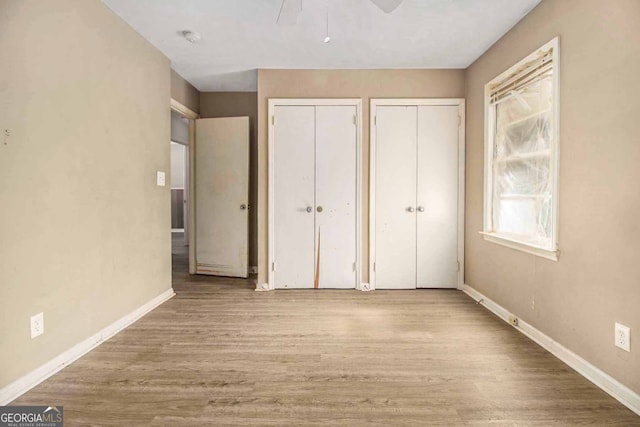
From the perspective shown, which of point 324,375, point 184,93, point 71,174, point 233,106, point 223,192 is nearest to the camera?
point 324,375

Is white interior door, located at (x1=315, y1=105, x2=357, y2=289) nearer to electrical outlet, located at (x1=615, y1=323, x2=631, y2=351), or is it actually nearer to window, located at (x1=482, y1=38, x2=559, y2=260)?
window, located at (x1=482, y1=38, x2=559, y2=260)

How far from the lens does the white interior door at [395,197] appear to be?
134 inches

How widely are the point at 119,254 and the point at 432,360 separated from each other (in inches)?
91.7

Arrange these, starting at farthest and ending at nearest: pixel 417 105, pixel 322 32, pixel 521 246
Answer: pixel 417 105, pixel 322 32, pixel 521 246

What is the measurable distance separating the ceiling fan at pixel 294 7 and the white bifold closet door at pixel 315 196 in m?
1.39

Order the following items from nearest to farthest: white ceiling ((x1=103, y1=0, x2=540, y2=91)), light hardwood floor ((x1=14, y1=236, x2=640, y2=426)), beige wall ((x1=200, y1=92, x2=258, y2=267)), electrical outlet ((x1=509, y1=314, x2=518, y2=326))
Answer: light hardwood floor ((x1=14, y1=236, x2=640, y2=426)) < white ceiling ((x1=103, y1=0, x2=540, y2=91)) < electrical outlet ((x1=509, y1=314, x2=518, y2=326)) < beige wall ((x1=200, y1=92, x2=258, y2=267))

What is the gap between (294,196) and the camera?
3.42 metres

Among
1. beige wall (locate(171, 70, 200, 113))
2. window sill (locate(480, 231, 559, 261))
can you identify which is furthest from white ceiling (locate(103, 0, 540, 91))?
window sill (locate(480, 231, 559, 261))

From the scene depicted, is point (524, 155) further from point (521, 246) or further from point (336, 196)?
point (336, 196)

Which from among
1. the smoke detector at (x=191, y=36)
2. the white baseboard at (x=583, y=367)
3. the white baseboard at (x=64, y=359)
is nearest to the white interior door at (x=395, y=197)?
the white baseboard at (x=583, y=367)

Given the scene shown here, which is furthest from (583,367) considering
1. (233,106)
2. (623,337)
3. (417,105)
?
(233,106)

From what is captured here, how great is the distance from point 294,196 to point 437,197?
1.52 meters

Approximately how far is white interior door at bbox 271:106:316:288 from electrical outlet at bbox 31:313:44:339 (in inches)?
78.0

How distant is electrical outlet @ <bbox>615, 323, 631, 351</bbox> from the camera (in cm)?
157
